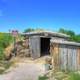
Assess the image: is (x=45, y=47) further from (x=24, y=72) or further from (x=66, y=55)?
(x=66, y=55)

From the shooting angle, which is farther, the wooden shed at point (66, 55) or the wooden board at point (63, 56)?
the wooden board at point (63, 56)

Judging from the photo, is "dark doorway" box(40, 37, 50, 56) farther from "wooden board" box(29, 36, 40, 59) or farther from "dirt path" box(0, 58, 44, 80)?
"dirt path" box(0, 58, 44, 80)

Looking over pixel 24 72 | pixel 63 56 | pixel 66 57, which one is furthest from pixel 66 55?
pixel 24 72

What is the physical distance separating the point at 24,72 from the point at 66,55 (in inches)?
131

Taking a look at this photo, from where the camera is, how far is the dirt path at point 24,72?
766 inches

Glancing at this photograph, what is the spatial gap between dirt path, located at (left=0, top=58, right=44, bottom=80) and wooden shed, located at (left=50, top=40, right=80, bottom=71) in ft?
4.75

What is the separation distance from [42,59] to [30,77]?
7717mm

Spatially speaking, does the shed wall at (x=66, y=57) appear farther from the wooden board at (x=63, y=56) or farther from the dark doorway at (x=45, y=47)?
the dark doorway at (x=45, y=47)

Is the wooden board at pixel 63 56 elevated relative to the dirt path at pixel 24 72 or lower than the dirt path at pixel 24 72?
elevated

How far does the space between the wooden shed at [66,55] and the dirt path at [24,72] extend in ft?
4.75

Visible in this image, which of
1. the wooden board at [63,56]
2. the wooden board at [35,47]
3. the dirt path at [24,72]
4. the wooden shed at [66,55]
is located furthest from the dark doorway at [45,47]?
the wooden board at [63,56]

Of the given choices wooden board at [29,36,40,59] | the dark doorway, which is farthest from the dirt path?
the dark doorway

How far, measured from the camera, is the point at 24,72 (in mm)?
21188

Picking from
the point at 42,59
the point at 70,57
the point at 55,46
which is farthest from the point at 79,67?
the point at 42,59
